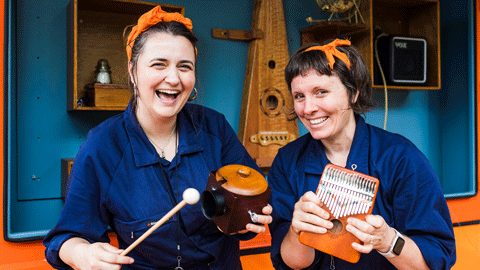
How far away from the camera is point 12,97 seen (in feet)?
6.81

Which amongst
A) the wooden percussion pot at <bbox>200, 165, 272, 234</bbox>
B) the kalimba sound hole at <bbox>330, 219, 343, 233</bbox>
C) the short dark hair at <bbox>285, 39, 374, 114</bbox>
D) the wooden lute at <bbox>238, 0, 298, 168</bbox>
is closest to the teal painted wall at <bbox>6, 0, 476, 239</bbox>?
the wooden lute at <bbox>238, 0, 298, 168</bbox>

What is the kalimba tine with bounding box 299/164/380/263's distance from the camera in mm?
1043

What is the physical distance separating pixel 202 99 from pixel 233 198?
1375mm

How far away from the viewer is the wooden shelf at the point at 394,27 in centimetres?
272

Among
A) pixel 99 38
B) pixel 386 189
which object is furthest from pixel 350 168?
pixel 99 38

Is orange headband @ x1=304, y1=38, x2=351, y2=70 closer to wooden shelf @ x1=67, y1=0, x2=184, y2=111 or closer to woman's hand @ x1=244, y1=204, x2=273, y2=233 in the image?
woman's hand @ x1=244, y1=204, x2=273, y2=233

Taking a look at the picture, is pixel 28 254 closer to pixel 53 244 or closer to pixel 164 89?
pixel 53 244

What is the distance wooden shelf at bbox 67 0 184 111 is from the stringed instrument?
58 cm

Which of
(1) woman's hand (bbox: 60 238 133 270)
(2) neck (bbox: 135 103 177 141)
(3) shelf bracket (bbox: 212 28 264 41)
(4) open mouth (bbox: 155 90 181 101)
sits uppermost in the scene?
(3) shelf bracket (bbox: 212 28 264 41)

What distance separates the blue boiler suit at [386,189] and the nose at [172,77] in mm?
452

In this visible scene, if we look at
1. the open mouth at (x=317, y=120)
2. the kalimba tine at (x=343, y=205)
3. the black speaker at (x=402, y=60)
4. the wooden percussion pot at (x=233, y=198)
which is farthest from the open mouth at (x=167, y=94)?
the black speaker at (x=402, y=60)

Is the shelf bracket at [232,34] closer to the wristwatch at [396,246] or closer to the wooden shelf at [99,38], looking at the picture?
the wooden shelf at [99,38]

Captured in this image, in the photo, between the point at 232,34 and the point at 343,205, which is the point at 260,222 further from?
the point at 232,34

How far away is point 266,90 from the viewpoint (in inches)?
101
